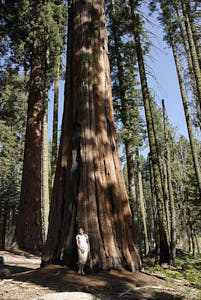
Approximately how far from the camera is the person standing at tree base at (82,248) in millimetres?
4703

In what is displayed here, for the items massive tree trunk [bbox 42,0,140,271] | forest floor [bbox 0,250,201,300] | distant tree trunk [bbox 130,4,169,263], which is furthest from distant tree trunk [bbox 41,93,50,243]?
forest floor [bbox 0,250,201,300]

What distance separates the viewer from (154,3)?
10.3m

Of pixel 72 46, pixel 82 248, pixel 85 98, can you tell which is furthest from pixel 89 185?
pixel 72 46

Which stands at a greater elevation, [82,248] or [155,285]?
[82,248]

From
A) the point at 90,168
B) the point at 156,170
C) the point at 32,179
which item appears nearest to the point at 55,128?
the point at 32,179

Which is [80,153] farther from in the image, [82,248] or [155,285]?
[155,285]

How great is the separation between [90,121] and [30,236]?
678cm

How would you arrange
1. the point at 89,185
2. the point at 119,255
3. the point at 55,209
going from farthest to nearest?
the point at 55,209 < the point at 89,185 < the point at 119,255

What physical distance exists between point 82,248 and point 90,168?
1.70 m

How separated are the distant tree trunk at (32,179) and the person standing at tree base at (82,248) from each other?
248 inches

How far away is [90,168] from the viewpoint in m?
5.63

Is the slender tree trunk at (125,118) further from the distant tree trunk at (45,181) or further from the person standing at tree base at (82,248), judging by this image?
the person standing at tree base at (82,248)

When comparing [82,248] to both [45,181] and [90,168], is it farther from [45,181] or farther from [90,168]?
[45,181]

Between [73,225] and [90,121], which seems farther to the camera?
[90,121]
